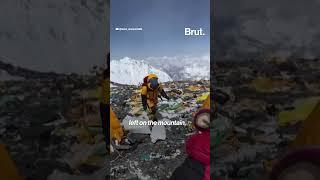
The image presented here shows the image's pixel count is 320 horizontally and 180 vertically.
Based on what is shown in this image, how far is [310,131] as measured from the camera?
8.44 feet

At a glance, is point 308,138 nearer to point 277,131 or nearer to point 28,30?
→ point 277,131

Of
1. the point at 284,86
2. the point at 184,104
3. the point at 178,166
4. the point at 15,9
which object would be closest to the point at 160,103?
the point at 184,104

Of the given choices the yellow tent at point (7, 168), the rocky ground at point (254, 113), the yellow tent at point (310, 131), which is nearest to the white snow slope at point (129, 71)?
the rocky ground at point (254, 113)

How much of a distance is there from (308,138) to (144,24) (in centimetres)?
117

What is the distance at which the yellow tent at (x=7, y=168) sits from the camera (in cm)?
260

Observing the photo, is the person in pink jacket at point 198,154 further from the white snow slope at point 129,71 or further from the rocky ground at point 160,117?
the white snow slope at point 129,71

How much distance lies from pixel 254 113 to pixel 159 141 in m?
0.59

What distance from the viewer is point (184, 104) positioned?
8.71 ft

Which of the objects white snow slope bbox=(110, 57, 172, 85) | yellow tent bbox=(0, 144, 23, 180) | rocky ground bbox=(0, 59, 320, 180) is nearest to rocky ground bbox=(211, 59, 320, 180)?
rocky ground bbox=(0, 59, 320, 180)

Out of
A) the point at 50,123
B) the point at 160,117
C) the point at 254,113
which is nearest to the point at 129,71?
the point at 160,117

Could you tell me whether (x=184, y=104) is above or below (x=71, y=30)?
below

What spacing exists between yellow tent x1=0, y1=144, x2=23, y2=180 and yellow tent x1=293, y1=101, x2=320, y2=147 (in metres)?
1.66

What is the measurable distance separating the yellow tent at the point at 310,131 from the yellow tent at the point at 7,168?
1659 mm

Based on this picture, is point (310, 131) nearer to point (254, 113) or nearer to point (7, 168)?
point (254, 113)
